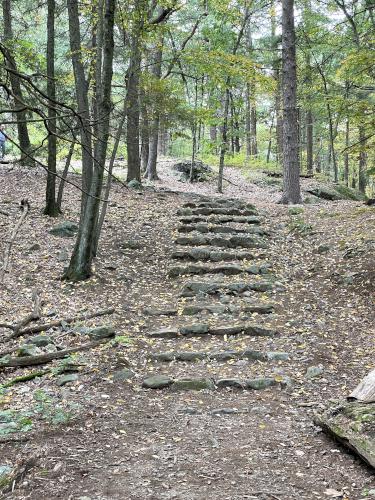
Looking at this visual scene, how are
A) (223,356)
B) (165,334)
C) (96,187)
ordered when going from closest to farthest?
(223,356), (165,334), (96,187)

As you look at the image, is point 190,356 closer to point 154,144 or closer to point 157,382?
point 157,382

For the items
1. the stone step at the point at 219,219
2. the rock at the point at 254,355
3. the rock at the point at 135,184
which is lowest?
the rock at the point at 254,355

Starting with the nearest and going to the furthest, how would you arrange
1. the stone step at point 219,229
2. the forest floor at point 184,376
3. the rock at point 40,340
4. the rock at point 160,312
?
the forest floor at point 184,376 → the rock at point 40,340 → the rock at point 160,312 → the stone step at point 219,229

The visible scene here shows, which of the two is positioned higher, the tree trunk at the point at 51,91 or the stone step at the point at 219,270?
the tree trunk at the point at 51,91

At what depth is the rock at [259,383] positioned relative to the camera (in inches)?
190

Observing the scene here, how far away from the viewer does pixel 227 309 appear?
6.86m

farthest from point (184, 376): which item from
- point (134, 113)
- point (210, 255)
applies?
point (134, 113)

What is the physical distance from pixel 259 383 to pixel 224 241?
16.8 feet

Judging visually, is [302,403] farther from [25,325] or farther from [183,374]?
[25,325]

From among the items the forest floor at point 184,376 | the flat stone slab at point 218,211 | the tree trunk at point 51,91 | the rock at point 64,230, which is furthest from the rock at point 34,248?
the flat stone slab at point 218,211

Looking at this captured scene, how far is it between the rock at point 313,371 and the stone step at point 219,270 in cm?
329

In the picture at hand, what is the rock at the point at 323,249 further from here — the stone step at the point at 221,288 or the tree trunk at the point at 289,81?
the tree trunk at the point at 289,81

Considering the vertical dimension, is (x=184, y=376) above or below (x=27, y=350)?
below

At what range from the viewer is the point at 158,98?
35.6 feet
